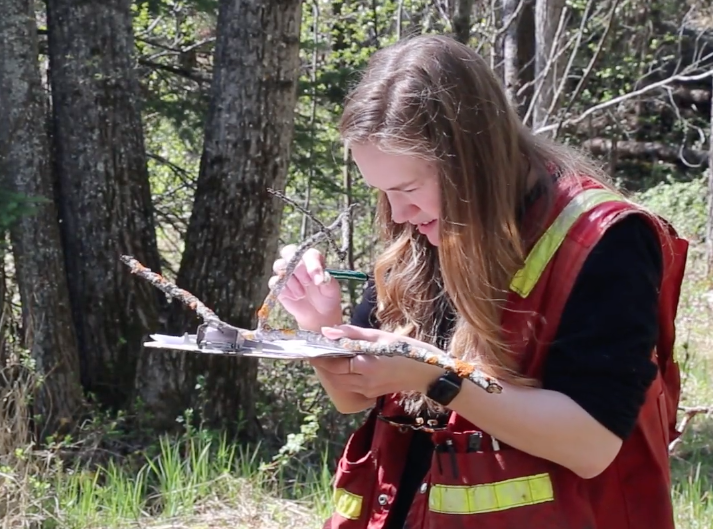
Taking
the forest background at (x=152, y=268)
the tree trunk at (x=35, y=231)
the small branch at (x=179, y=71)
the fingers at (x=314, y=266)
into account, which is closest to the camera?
the fingers at (x=314, y=266)

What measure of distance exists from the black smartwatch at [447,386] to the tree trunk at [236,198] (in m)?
3.79

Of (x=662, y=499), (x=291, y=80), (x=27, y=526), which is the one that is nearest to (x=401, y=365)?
(x=662, y=499)

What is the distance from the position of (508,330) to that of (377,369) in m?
0.26

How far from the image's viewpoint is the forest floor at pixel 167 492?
4008mm

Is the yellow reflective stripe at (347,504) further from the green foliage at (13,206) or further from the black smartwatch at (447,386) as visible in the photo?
the green foliage at (13,206)

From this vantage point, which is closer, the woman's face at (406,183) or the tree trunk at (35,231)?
the woman's face at (406,183)

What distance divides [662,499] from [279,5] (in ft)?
13.3

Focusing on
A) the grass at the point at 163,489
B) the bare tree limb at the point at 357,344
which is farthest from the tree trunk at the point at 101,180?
the bare tree limb at the point at 357,344

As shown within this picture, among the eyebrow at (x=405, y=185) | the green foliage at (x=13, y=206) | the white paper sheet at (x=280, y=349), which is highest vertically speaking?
the eyebrow at (x=405, y=185)

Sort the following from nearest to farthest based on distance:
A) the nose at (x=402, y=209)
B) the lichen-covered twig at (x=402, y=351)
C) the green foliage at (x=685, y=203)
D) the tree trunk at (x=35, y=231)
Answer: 1. the lichen-covered twig at (x=402, y=351)
2. the nose at (x=402, y=209)
3. the tree trunk at (x=35, y=231)
4. the green foliage at (x=685, y=203)

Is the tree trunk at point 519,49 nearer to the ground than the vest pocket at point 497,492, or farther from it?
farther from it

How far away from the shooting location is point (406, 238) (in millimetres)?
2109

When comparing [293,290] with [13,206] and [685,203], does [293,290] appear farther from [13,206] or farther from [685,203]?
[685,203]

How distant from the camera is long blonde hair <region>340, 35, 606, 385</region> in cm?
175
